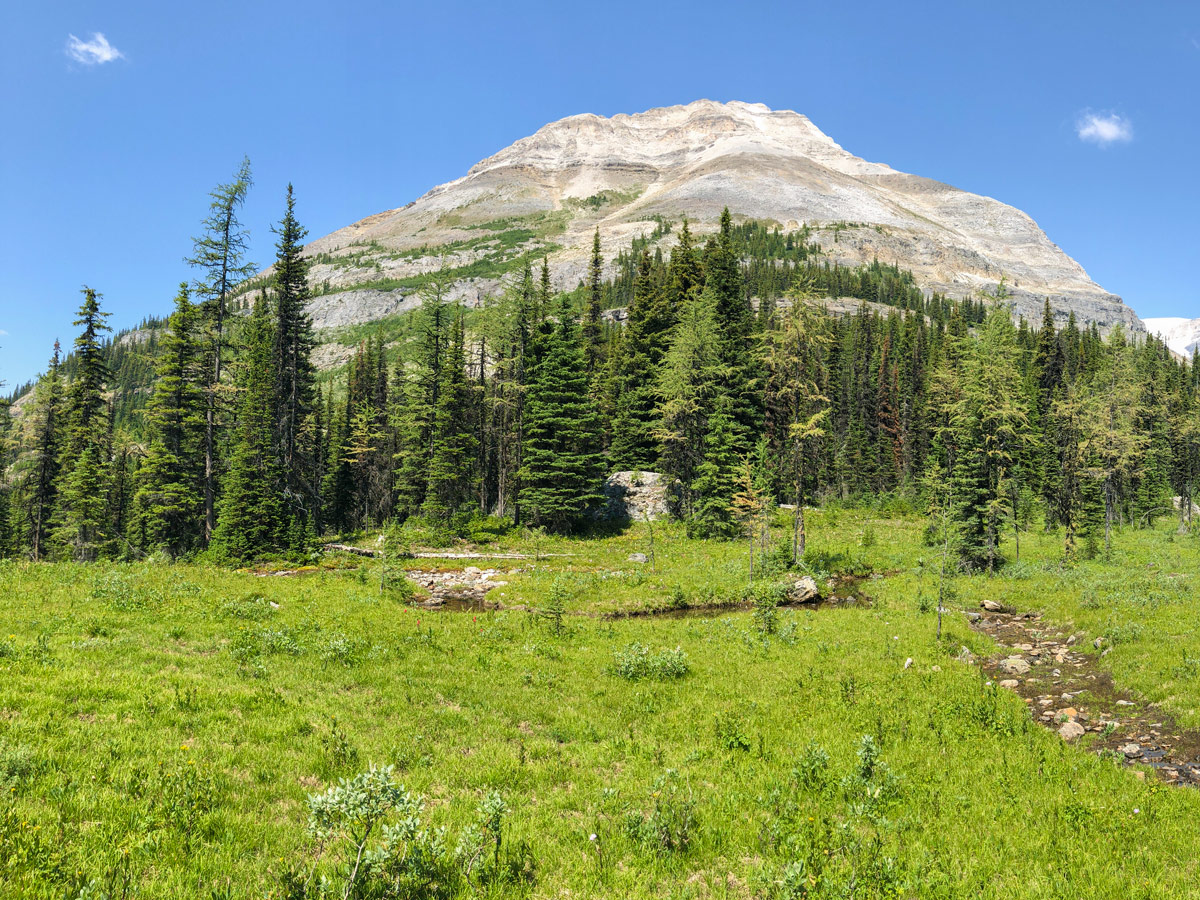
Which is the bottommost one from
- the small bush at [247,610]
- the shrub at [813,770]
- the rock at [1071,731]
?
the rock at [1071,731]

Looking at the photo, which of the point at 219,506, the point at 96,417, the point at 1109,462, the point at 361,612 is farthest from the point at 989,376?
the point at 96,417

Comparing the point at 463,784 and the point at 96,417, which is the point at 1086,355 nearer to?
the point at 463,784

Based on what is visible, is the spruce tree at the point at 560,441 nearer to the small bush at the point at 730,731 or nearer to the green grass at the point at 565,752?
the green grass at the point at 565,752

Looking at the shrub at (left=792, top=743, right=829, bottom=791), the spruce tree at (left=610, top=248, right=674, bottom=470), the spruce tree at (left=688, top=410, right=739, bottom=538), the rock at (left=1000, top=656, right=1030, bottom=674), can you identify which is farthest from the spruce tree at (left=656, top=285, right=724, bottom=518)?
the shrub at (left=792, top=743, right=829, bottom=791)

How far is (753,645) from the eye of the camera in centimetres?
1816

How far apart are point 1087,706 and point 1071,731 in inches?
101

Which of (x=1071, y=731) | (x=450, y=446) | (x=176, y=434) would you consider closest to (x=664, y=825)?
(x=1071, y=731)

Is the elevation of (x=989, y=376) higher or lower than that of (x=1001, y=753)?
higher

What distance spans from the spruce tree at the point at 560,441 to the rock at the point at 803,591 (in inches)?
772

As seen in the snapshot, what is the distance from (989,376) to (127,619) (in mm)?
44485

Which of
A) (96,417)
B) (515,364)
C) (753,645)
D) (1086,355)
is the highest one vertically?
(1086,355)

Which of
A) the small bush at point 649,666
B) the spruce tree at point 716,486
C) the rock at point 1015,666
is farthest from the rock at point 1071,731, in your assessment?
the spruce tree at point 716,486

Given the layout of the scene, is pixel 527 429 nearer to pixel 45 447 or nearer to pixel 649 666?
pixel 649 666

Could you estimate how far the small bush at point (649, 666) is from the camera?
583 inches
